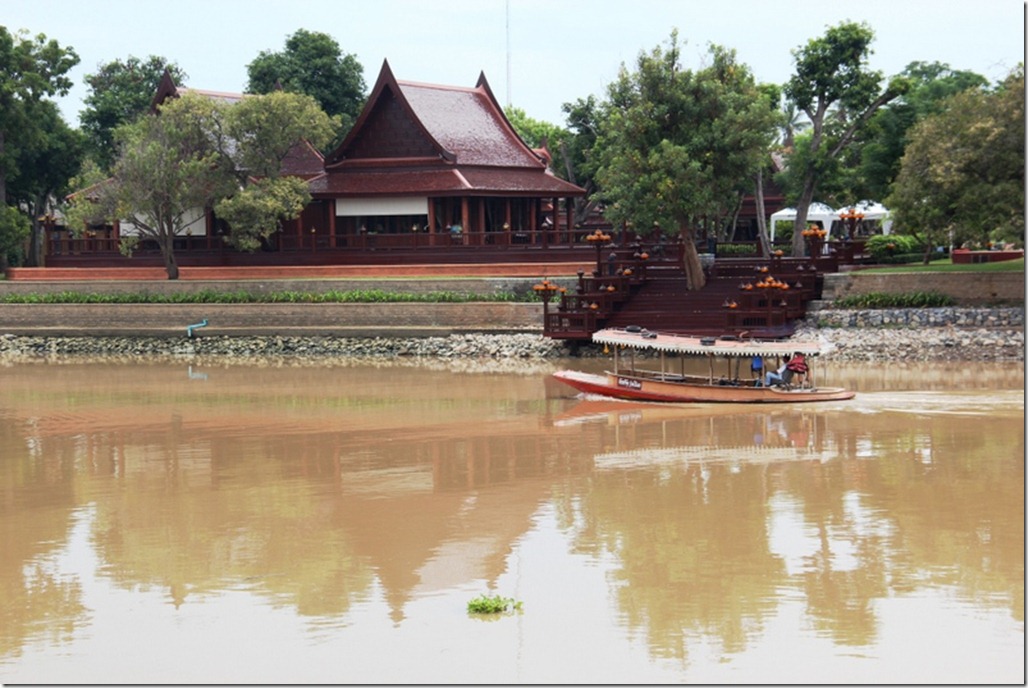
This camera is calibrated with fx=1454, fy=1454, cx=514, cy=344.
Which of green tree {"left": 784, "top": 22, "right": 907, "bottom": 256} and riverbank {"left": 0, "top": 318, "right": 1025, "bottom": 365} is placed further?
green tree {"left": 784, "top": 22, "right": 907, "bottom": 256}

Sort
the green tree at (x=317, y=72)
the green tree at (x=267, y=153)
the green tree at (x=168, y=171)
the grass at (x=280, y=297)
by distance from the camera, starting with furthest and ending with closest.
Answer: the green tree at (x=317, y=72)
the green tree at (x=267, y=153)
the green tree at (x=168, y=171)
the grass at (x=280, y=297)

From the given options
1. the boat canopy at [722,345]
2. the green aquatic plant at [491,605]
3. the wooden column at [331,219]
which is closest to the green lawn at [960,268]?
the boat canopy at [722,345]

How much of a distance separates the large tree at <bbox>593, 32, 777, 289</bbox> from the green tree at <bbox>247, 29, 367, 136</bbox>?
2539 cm

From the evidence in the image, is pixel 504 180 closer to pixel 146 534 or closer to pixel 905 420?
pixel 905 420

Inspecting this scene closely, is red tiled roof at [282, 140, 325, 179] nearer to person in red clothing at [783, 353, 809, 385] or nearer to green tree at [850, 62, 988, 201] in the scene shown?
green tree at [850, 62, 988, 201]

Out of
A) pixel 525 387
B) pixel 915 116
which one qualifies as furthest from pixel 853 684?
pixel 915 116

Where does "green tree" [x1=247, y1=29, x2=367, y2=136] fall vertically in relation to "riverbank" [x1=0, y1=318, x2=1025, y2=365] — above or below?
above

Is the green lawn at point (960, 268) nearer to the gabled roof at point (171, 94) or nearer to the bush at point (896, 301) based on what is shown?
the bush at point (896, 301)

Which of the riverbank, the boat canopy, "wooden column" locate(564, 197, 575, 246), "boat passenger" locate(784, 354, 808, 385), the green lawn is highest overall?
"wooden column" locate(564, 197, 575, 246)

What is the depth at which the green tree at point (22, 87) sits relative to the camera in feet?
164

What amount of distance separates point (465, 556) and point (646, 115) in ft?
76.1

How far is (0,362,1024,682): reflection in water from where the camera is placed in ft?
44.5

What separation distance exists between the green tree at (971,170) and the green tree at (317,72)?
31.5 m

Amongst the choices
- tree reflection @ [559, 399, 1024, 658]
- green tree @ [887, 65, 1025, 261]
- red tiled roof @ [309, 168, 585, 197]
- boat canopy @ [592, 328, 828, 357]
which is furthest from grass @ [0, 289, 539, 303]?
tree reflection @ [559, 399, 1024, 658]
